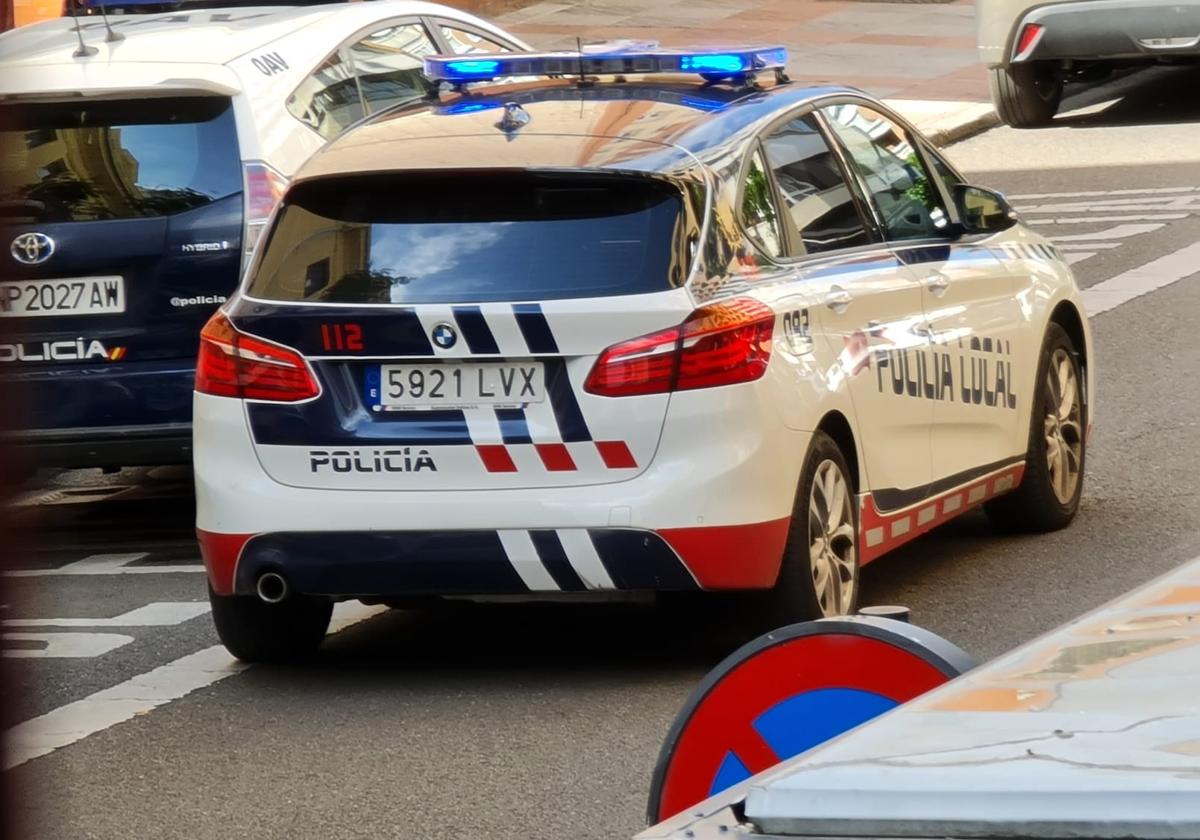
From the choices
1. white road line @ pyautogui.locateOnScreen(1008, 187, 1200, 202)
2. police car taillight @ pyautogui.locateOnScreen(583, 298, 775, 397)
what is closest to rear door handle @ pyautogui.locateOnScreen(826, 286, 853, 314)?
police car taillight @ pyautogui.locateOnScreen(583, 298, 775, 397)

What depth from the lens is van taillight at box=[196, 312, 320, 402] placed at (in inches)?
235

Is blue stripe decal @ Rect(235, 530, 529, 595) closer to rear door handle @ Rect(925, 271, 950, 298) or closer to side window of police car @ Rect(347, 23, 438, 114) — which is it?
rear door handle @ Rect(925, 271, 950, 298)

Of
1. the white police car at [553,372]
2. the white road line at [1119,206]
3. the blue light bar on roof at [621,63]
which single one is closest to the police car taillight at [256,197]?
the blue light bar on roof at [621,63]

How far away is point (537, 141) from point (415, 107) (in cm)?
78

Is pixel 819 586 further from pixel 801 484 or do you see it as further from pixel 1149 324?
pixel 1149 324

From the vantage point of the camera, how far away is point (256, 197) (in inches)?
310

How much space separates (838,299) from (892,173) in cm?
100

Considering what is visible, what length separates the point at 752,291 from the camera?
5938mm

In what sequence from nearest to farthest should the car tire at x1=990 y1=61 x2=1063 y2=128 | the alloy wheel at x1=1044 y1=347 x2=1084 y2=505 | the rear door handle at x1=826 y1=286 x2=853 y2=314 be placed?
the rear door handle at x1=826 y1=286 x2=853 y2=314 → the alloy wheel at x1=1044 y1=347 x2=1084 y2=505 → the car tire at x1=990 y1=61 x2=1063 y2=128

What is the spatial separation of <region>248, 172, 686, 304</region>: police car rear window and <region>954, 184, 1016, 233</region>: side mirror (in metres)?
1.77

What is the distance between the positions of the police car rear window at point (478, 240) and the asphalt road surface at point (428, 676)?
3.52 ft

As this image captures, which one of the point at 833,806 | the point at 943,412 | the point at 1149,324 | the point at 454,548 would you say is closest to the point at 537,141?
the point at 454,548

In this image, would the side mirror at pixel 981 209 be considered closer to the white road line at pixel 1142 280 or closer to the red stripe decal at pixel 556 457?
the red stripe decal at pixel 556 457

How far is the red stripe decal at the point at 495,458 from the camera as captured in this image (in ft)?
18.9
